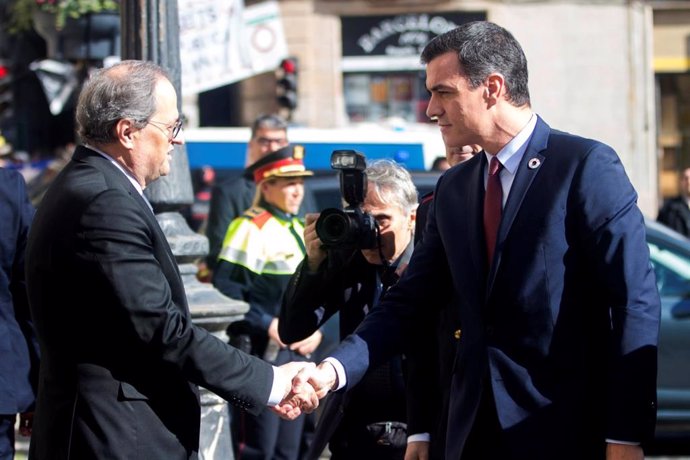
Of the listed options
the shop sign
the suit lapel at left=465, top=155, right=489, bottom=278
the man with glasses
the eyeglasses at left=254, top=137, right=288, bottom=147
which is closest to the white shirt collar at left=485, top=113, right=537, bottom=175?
the suit lapel at left=465, top=155, right=489, bottom=278

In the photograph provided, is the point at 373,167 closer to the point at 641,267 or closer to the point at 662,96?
the point at 641,267

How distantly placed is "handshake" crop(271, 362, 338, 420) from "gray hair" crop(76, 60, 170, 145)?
3.13 feet

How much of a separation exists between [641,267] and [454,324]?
704 mm

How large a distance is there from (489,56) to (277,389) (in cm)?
125

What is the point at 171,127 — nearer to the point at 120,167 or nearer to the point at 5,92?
the point at 120,167

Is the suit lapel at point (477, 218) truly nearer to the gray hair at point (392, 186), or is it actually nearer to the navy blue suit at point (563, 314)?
the navy blue suit at point (563, 314)

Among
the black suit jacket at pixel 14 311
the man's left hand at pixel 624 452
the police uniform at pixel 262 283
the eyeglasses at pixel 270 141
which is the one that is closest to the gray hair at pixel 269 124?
the eyeglasses at pixel 270 141

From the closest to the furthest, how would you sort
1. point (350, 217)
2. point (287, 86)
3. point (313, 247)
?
point (350, 217)
point (313, 247)
point (287, 86)

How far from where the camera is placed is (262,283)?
7.27 metres

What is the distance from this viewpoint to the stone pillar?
5801mm

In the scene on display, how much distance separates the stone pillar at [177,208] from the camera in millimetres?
5801

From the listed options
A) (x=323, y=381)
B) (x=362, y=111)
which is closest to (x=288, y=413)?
(x=323, y=381)

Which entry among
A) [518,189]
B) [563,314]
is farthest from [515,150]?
[563,314]

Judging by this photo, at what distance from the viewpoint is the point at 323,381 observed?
4.23 meters
